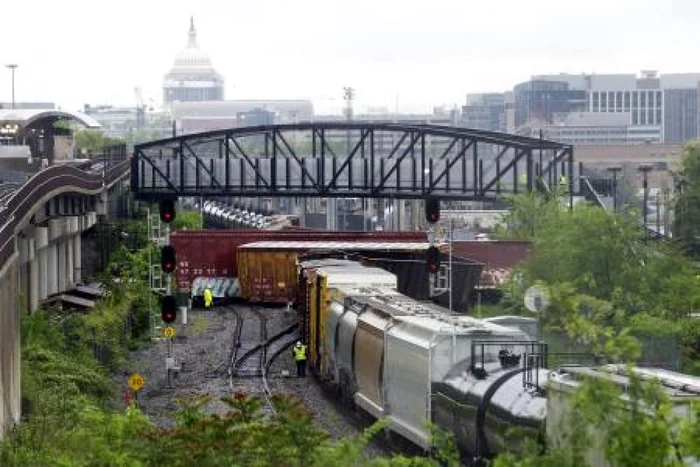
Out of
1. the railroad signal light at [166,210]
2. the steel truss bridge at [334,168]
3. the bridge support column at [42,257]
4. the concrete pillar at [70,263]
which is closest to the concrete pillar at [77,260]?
the concrete pillar at [70,263]

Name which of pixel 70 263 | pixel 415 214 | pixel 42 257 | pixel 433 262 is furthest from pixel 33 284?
pixel 415 214

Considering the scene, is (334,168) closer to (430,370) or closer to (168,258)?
(168,258)

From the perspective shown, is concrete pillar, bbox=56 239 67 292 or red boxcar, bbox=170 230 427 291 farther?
red boxcar, bbox=170 230 427 291

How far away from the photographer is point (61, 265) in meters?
65.2

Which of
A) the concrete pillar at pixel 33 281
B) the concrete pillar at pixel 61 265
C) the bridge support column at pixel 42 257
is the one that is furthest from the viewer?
the concrete pillar at pixel 61 265

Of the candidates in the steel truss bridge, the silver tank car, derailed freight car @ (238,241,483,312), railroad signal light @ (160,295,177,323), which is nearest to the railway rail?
railroad signal light @ (160,295,177,323)

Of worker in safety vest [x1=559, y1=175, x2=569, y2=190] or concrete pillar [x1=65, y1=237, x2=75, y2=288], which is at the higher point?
worker in safety vest [x1=559, y1=175, x2=569, y2=190]

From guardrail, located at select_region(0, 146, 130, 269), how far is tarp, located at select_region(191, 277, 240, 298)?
15.8 feet

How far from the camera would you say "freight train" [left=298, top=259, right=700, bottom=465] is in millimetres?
20625

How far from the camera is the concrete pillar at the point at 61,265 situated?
64.2 meters

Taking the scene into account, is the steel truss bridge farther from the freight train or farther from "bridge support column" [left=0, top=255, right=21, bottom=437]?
"bridge support column" [left=0, top=255, right=21, bottom=437]

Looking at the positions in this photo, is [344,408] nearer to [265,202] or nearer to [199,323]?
[199,323]

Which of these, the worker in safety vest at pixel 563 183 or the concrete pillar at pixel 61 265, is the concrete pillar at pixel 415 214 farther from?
the concrete pillar at pixel 61 265

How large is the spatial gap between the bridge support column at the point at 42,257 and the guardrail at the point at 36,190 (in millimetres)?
1355
